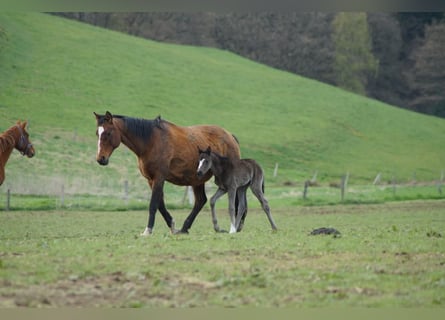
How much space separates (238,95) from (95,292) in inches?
2055

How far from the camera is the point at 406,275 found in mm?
9805

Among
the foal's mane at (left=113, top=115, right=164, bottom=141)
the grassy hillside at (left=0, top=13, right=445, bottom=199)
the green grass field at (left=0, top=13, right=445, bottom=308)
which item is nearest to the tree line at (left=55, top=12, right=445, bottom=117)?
the green grass field at (left=0, top=13, right=445, bottom=308)

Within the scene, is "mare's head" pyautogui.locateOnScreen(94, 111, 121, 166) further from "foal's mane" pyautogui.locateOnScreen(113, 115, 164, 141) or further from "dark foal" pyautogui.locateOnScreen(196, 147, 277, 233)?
"dark foal" pyautogui.locateOnScreen(196, 147, 277, 233)

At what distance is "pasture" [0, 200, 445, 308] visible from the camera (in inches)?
330

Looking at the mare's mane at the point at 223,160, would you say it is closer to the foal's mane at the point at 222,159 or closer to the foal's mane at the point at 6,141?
the foal's mane at the point at 222,159

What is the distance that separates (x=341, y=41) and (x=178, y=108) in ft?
81.6

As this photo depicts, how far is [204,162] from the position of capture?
15867 mm

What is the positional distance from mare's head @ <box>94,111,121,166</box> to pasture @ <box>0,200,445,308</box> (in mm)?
1617

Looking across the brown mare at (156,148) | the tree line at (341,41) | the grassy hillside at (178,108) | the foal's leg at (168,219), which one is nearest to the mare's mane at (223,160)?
the brown mare at (156,148)

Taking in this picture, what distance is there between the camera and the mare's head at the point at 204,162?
51.8 feet

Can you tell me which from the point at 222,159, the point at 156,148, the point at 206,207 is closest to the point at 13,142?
the point at 156,148

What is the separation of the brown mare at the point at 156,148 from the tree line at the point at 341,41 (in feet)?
182

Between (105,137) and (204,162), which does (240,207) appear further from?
(105,137)

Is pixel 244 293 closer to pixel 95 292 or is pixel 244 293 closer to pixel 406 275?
pixel 95 292
